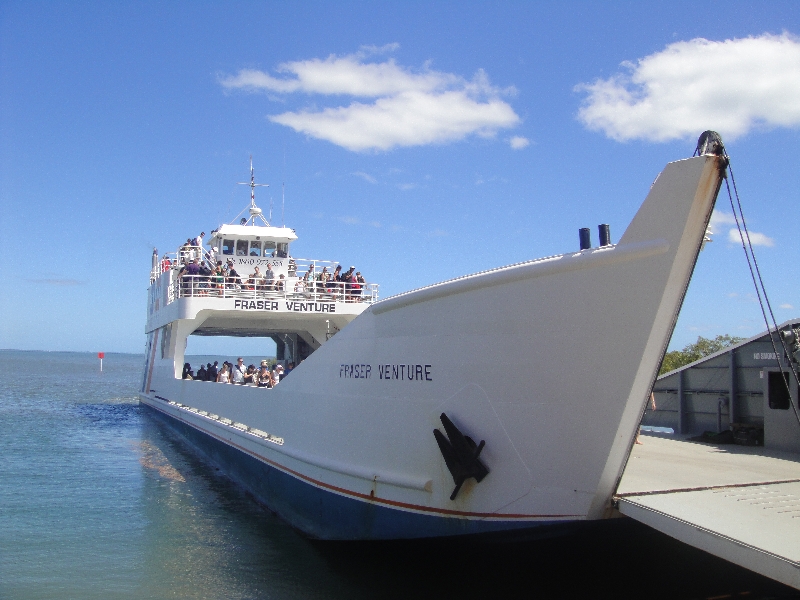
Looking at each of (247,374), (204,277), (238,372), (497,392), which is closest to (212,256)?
(204,277)

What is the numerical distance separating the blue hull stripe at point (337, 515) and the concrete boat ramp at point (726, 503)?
78 centimetres

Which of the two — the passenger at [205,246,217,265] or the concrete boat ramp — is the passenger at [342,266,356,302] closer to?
the passenger at [205,246,217,265]

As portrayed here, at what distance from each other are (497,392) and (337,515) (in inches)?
116

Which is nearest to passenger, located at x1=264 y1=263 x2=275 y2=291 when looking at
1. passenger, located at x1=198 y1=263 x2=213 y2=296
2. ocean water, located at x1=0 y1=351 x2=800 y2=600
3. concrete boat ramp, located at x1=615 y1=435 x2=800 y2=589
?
passenger, located at x1=198 y1=263 x2=213 y2=296

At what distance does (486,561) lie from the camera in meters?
6.02

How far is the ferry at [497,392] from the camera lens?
4.59 metres

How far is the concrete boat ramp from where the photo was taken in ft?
12.9

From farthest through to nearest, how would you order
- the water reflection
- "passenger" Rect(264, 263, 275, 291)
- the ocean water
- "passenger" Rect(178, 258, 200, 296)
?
"passenger" Rect(264, 263, 275, 291) → "passenger" Rect(178, 258, 200, 296) → the ocean water → the water reflection

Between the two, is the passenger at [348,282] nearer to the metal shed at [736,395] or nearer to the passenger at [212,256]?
the passenger at [212,256]

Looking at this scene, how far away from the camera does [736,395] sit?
29.6 ft

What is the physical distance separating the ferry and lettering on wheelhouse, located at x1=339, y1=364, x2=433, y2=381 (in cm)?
2

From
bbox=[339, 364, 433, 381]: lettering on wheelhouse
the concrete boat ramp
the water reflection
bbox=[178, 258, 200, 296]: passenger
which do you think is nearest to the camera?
the concrete boat ramp

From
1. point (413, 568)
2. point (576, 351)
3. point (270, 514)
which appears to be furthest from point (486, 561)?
point (270, 514)

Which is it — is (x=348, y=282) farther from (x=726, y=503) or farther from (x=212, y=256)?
(x=726, y=503)
